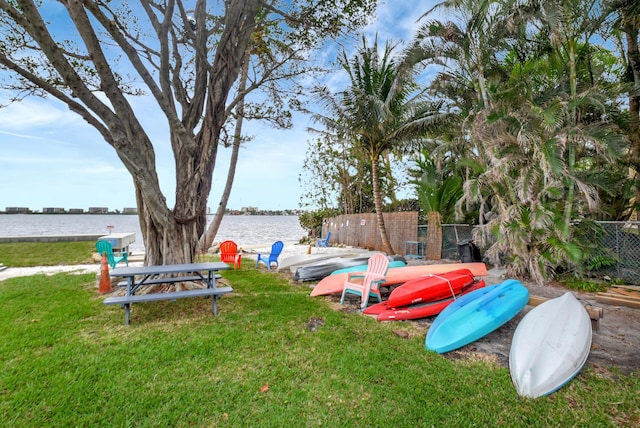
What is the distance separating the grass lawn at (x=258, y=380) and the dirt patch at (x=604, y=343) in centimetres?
21

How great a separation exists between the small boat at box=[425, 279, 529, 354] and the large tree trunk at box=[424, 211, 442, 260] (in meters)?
6.48

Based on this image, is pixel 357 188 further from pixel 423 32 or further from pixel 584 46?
pixel 584 46

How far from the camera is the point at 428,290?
4.72 meters

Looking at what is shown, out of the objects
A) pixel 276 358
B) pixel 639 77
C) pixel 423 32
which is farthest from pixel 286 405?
pixel 639 77

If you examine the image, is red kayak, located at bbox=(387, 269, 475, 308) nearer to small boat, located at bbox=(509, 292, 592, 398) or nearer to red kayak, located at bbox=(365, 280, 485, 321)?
red kayak, located at bbox=(365, 280, 485, 321)

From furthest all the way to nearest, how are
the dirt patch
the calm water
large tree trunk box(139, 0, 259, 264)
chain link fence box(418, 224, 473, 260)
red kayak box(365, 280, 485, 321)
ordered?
the calm water < chain link fence box(418, 224, 473, 260) < large tree trunk box(139, 0, 259, 264) < red kayak box(365, 280, 485, 321) < the dirt patch

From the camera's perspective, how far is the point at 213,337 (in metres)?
3.73

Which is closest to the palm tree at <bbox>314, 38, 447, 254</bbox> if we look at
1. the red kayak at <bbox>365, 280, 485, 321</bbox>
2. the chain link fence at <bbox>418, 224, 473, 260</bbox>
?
the chain link fence at <bbox>418, 224, 473, 260</bbox>

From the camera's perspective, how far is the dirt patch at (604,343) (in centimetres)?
313

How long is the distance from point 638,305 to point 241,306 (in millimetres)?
6352

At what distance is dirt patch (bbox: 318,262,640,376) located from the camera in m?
3.13

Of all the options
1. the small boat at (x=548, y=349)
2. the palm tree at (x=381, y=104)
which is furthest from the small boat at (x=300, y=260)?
the small boat at (x=548, y=349)

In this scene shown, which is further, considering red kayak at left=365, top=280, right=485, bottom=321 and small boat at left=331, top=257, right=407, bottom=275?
small boat at left=331, top=257, right=407, bottom=275

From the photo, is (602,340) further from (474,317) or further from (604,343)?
(474,317)
